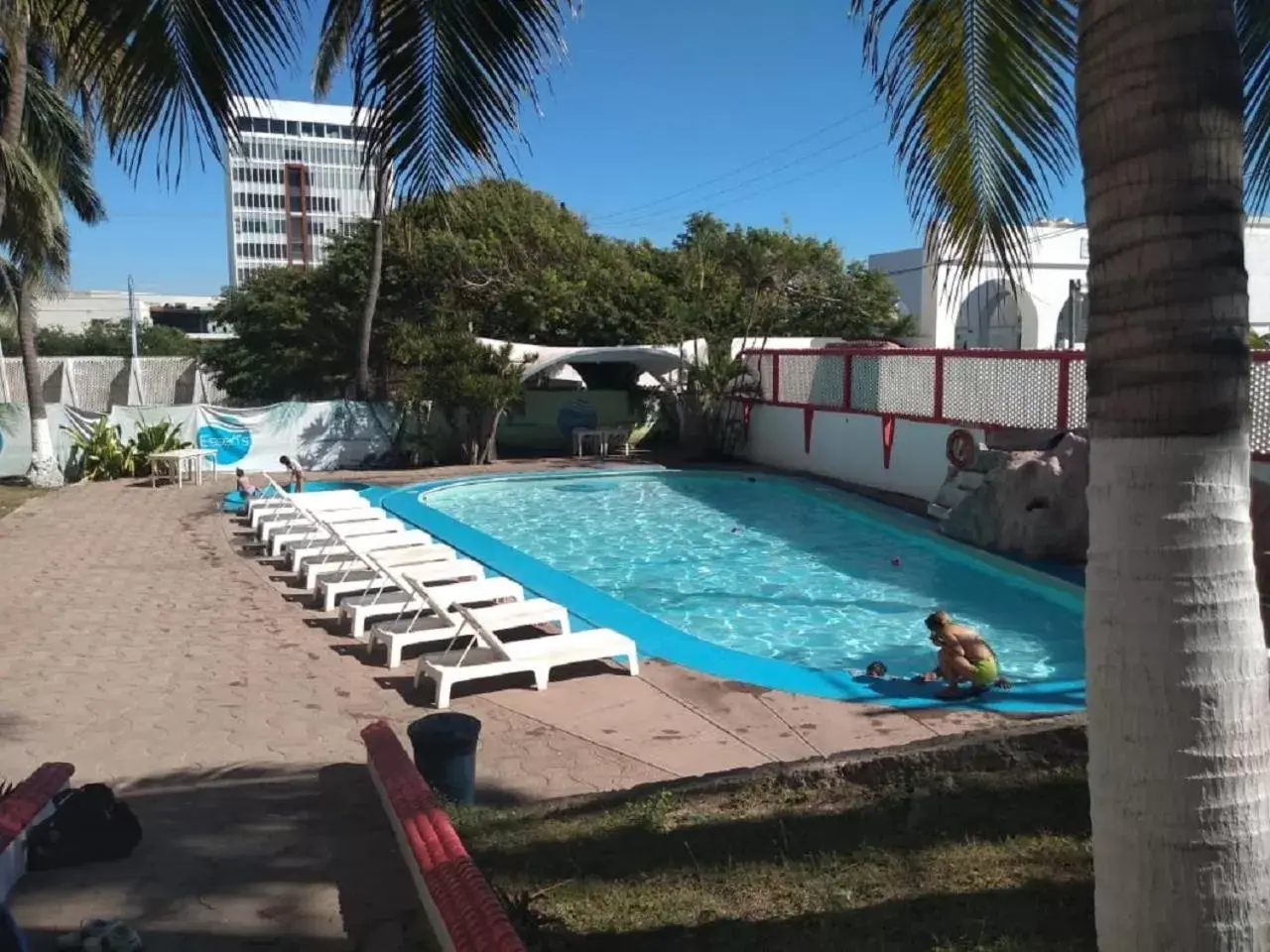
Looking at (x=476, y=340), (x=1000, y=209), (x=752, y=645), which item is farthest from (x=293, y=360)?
(x=1000, y=209)

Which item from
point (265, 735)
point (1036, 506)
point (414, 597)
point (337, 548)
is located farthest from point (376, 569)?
point (1036, 506)

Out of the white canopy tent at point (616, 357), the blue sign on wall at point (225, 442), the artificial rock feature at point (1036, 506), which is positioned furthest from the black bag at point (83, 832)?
the blue sign on wall at point (225, 442)

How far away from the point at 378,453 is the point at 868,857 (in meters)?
19.2

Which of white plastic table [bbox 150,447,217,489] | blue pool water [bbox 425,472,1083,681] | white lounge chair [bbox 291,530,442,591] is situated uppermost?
white plastic table [bbox 150,447,217,489]

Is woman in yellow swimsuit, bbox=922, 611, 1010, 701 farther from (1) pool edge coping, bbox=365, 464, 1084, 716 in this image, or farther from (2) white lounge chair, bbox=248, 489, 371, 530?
(2) white lounge chair, bbox=248, 489, 371, 530

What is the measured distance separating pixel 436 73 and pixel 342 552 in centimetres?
796

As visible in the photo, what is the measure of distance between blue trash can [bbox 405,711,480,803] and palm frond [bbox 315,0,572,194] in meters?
2.48

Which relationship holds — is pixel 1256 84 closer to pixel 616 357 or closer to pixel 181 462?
pixel 181 462

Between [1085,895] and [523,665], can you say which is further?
[523,665]

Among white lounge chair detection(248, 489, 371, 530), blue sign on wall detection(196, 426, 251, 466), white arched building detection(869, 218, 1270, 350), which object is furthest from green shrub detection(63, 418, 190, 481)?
white arched building detection(869, 218, 1270, 350)

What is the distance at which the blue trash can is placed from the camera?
5152mm

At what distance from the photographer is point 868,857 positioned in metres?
4.17

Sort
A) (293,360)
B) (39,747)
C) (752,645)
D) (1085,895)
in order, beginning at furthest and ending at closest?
(293,360)
(752,645)
(39,747)
(1085,895)

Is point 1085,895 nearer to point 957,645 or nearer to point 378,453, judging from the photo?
point 957,645
